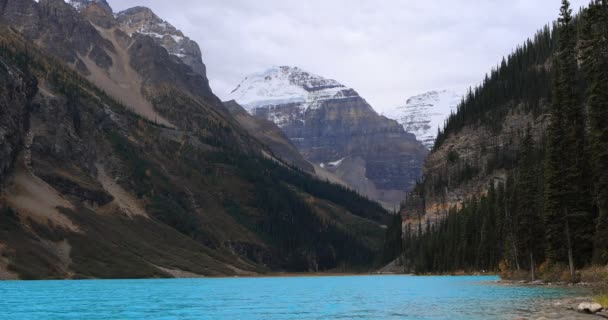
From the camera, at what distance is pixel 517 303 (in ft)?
183

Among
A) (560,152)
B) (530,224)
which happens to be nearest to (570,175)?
(560,152)

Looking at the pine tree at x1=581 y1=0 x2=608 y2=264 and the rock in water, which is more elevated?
the pine tree at x1=581 y1=0 x2=608 y2=264

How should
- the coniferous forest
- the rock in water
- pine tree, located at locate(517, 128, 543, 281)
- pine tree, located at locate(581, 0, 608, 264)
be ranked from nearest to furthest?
the rock in water
pine tree, located at locate(581, 0, 608, 264)
the coniferous forest
pine tree, located at locate(517, 128, 543, 281)

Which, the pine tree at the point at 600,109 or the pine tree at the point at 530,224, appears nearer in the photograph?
the pine tree at the point at 600,109

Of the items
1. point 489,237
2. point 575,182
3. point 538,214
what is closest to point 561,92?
point 575,182

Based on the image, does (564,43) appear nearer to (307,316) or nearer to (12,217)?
(307,316)

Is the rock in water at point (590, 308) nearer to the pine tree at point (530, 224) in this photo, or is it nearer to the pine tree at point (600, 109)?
the pine tree at point (600, 109)

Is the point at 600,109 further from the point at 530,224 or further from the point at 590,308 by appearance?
the point at 530,224

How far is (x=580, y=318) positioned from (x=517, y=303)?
17383 mm

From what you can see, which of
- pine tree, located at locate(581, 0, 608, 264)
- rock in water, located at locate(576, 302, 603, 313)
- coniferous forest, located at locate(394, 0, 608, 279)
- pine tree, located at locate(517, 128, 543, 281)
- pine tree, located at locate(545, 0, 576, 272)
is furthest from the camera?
pine tree, located at locate(517, 128, 543, 281)

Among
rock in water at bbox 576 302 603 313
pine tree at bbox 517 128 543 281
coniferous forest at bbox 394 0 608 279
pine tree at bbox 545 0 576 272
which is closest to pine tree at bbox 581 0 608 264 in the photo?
coniferous forest at bbox 394 0 608 279

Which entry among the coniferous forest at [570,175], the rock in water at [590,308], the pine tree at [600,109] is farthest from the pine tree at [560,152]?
the rock in water at [590,308]

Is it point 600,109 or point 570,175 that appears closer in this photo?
point 600,109

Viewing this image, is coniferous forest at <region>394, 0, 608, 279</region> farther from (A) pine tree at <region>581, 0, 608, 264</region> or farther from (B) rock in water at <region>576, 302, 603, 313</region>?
(B) rock in water at <region>576, 302, 603, 313</region>
